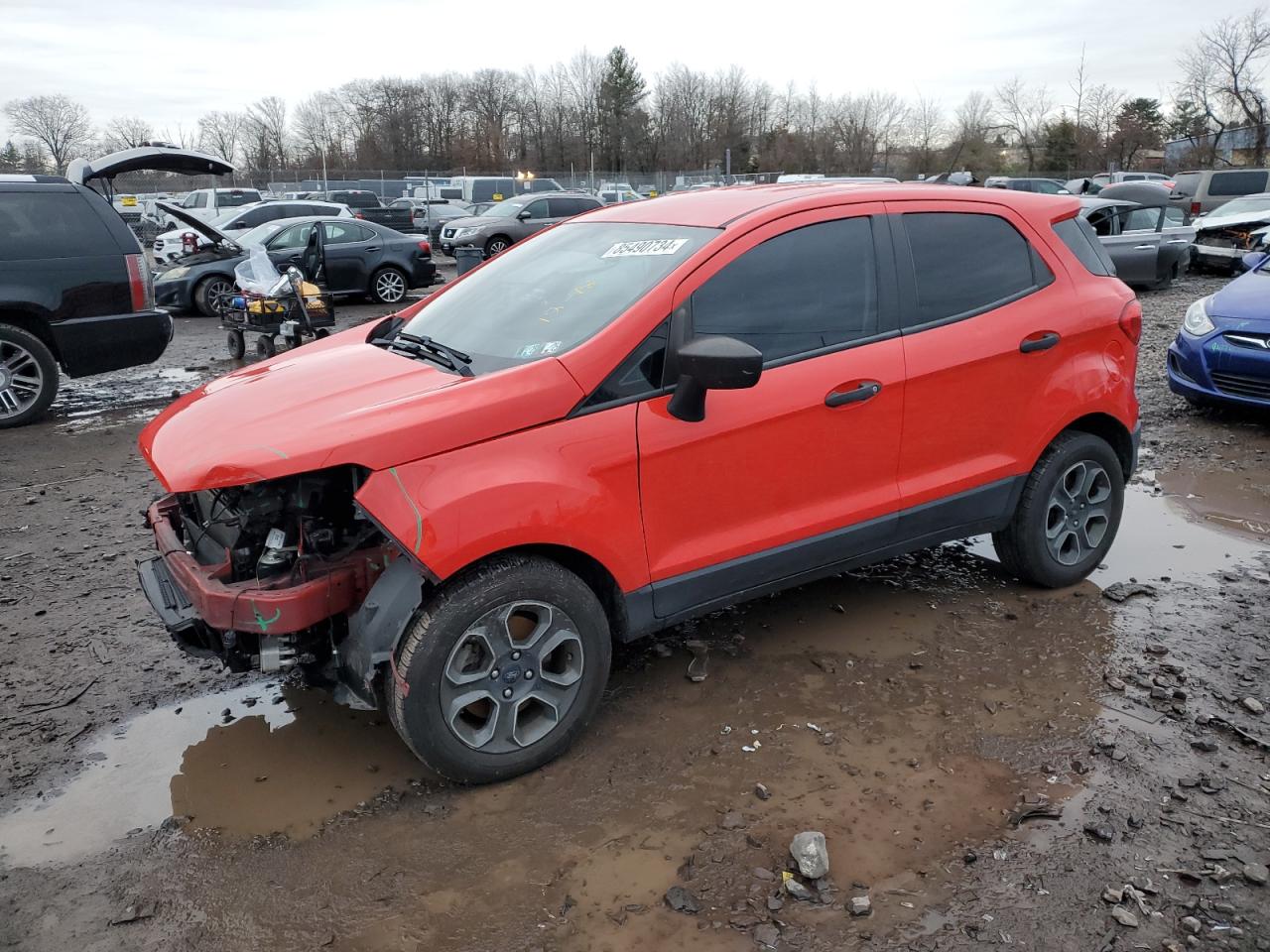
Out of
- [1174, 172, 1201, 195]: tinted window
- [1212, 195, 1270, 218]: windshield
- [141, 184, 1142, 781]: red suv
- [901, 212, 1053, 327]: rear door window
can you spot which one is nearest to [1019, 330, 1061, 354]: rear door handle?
[141, 184, 1142, 781]: red suv

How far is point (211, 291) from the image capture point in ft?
49.1

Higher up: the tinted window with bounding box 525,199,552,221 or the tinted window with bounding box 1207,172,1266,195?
the tinted window with bounding box 1207,172,1266,195

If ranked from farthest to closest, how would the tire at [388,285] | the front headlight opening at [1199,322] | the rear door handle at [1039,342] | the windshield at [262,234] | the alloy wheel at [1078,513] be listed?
the tire at [388,285] → the windshield at [262,234] → the front headlight opening at [1199,322] → the alloy wheel at [1078,513] → the rear door handle at [1039,342]

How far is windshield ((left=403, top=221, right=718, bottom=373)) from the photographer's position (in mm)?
3404

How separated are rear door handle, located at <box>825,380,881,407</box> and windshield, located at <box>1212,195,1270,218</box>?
58.7 ft

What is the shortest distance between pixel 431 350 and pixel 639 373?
2.86ft

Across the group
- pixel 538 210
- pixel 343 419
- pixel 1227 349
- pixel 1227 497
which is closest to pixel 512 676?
pixel 343 419

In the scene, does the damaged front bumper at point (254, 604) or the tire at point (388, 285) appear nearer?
the damaged front bumper at point (254, 604)

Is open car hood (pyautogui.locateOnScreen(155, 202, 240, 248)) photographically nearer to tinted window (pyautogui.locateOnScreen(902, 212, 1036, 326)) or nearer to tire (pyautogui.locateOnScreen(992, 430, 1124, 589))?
tinted window (pyautogui.locateOnScreen(902, 212, 1036, 326))

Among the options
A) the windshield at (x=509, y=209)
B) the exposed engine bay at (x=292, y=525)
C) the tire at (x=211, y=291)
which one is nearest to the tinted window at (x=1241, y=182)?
the windshield at (x=509, y=209)

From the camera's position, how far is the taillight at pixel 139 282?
8.31m

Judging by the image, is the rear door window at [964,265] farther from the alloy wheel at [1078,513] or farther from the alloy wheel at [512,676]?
Answer: the alloy wheel at [512,676]

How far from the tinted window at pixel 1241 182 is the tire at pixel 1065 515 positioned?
23291 millimetres

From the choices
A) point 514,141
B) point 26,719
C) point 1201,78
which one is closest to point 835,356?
point 26,719
